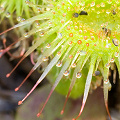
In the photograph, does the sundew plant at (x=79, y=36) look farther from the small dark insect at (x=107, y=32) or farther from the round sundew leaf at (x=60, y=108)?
the round sundew leaf at (x=60, y=108)

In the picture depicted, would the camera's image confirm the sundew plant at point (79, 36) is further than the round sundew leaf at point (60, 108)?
No

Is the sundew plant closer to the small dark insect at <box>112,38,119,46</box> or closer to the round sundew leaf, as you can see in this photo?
the small dark insect at <box>112,38,119,46</box>

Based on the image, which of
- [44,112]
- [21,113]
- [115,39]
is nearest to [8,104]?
[21,113]

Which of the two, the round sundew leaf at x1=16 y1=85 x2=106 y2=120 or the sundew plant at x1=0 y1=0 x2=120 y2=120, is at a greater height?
the sundew plant at x1=0 y1=0 x2=120 y2=120

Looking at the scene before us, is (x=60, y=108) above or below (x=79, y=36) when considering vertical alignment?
below

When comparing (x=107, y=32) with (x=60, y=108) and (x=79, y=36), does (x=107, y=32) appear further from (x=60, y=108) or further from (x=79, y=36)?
(x=60, y=108)

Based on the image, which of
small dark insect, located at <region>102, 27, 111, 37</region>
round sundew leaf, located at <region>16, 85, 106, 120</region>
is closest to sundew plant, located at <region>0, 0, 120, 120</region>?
small dark insect, located at <region>102, 27, 111, 37</region>

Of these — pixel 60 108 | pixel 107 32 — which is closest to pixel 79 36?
pixel 107 32

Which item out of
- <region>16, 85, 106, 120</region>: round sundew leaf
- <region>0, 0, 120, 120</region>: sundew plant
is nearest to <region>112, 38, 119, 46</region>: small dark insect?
<region>0, 0, 120, 120</region>: sundew plant

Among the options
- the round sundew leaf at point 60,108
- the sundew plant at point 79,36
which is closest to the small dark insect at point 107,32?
the sundew plant at point 79,36

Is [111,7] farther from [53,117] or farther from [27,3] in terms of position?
[53,117]

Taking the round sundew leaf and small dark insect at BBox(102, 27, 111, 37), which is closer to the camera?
small dark insect at BBox(102, 27, 111, 37)
